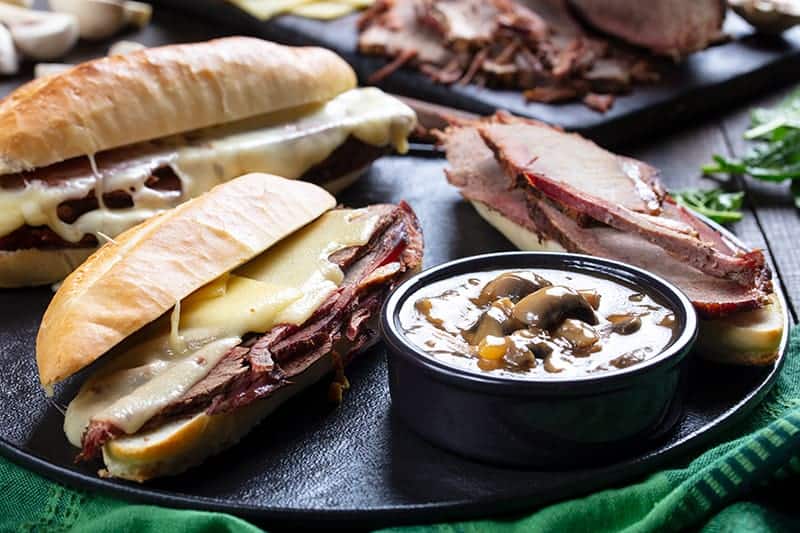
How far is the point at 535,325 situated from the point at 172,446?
2.92ft

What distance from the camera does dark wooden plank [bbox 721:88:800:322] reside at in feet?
12.9

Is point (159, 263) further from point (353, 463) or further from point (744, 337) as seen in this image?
point (744, 337)

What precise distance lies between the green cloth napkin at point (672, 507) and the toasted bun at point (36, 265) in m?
1.29

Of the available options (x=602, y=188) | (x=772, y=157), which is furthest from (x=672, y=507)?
(x=772, y=157)

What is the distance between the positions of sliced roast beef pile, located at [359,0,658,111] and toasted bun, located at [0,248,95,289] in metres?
2.43

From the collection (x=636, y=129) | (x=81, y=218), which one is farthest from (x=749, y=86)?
(x=81, y=218)

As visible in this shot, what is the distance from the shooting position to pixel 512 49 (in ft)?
18.7

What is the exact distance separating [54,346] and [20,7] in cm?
424

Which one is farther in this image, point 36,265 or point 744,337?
point 36,265

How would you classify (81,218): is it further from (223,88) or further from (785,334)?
(785,334)

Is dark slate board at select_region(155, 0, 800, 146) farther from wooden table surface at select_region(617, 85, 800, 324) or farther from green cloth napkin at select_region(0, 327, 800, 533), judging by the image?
green cloth napkin at select_region(0, 327, 800, 533)

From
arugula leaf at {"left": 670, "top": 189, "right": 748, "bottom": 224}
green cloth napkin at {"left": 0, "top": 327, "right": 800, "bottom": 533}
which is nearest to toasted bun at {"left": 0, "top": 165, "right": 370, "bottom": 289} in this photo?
green cloth napkin at {"left": 0, "top": 327, "right": 800, "bottom": 533}

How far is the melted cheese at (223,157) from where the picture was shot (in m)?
3.69

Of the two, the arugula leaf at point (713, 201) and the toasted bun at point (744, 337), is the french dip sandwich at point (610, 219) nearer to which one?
the toasted bun at point (744, 337)
